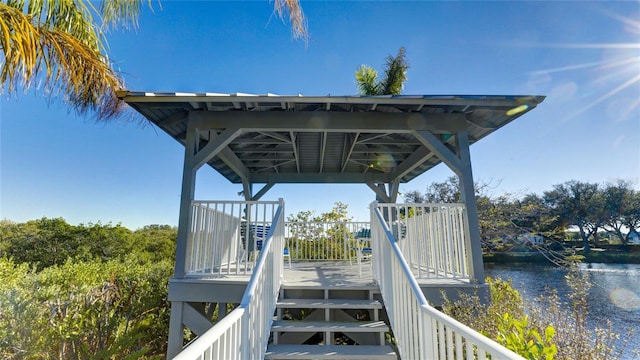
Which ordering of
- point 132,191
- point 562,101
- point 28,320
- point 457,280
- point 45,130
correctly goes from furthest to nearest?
point 132,191, point 45,130, point 562,101, point 28,320, point 457,280

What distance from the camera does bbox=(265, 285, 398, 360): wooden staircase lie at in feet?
9.53

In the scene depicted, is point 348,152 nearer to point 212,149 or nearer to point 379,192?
point 379,192

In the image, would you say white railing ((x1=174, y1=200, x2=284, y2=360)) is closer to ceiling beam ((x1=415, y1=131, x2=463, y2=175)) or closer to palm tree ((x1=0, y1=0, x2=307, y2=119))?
ceiling beam ((x1=415, y1=131, x2=463, y2=175))

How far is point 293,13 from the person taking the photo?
3.32 meters

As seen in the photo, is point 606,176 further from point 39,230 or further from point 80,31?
point 39,230

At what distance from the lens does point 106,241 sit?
57.7 feet

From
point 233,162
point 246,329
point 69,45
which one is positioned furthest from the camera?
point 233,162

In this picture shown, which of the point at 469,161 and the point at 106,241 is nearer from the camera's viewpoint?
the point at 469,161

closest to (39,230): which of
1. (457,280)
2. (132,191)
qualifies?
(132,191)

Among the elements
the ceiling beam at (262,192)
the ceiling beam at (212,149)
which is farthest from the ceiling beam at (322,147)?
the ceiling beam at (212,149)

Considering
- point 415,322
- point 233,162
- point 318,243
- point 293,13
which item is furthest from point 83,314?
point 293,13

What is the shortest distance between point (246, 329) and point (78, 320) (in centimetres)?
444

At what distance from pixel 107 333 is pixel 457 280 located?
5.76m

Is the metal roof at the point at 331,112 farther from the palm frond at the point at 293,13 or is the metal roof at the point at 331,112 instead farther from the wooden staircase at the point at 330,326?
the wooden staircase at the point at 330,326
